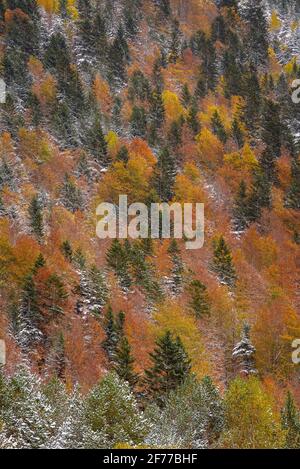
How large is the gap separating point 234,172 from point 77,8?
4900 centimetres

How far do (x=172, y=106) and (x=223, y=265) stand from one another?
4024 cm

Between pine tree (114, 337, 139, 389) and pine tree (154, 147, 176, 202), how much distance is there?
38.4 meters

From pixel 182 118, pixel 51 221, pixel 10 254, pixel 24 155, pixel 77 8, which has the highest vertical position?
pixel 77 8

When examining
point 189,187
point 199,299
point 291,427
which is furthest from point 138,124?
point 291,427

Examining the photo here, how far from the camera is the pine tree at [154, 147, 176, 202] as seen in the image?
8175cm

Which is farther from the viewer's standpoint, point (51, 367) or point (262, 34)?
point (262, 34)

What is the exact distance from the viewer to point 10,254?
57.2 metres

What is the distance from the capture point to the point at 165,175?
82688 millimetres

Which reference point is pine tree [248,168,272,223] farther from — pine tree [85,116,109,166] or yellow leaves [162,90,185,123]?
pine tree [85,116,109,166]

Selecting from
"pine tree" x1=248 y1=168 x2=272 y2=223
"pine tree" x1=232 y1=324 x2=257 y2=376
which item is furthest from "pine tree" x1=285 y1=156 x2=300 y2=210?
"pine tree" x1=232 y1=324 x2=257 y2=376

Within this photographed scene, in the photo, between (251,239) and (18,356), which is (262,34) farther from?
(18,356)

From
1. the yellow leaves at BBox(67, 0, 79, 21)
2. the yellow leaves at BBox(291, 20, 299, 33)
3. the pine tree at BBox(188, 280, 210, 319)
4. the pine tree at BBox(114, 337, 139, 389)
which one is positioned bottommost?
the pine tree at BBox(114, 337, 139, 389)
